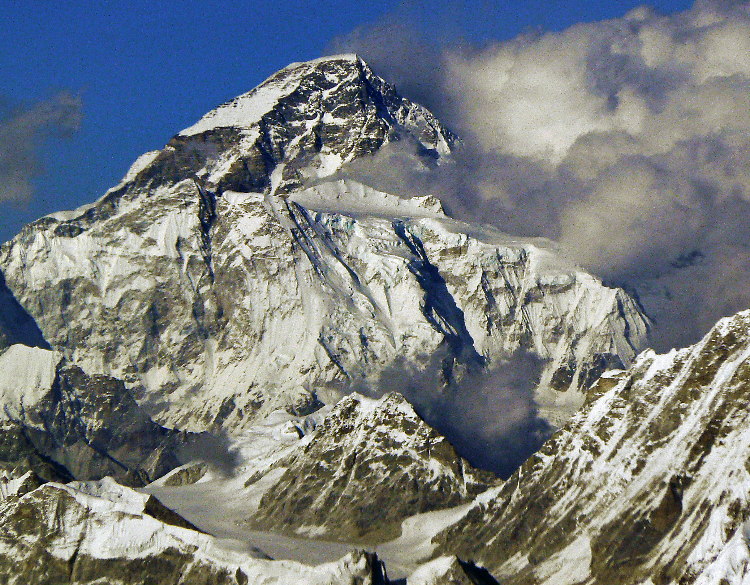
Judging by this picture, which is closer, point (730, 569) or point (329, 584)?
point (730, 569)
